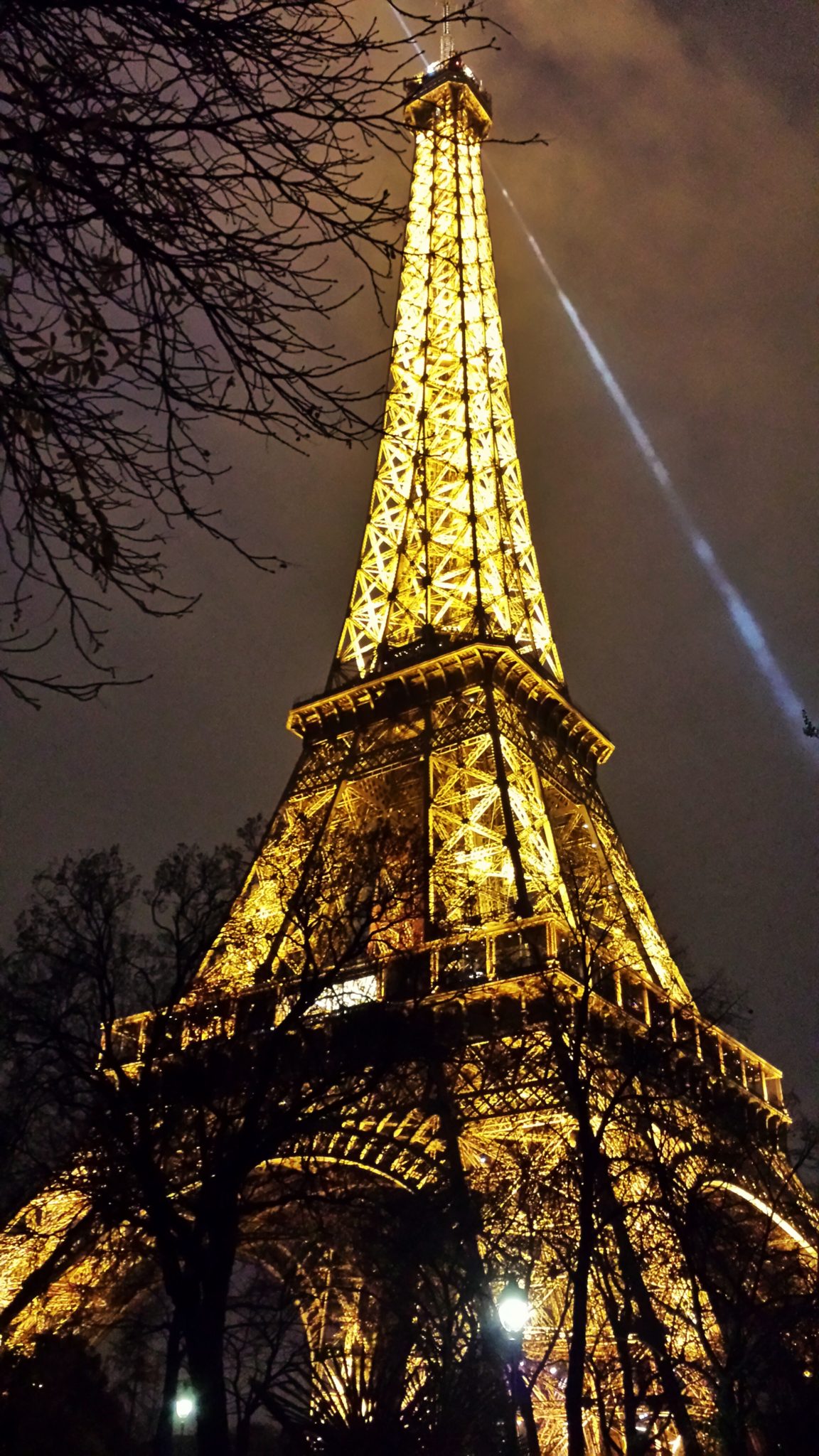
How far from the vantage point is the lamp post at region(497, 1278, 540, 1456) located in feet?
44.2

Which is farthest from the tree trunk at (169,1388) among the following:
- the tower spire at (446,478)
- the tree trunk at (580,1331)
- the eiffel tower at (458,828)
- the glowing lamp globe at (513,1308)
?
the tower spire at (446,478)

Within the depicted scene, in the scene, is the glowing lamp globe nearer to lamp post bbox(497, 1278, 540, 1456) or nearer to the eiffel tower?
lamp post bbox(497, 1278, 540, 1456)

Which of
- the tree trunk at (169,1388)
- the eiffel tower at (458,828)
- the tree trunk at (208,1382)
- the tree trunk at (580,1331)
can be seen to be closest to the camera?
the tree trunk at (208,1382)

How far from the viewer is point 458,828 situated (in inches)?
1097

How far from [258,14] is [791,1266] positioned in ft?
71.8

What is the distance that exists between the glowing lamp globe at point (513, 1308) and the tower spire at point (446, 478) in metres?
19.5

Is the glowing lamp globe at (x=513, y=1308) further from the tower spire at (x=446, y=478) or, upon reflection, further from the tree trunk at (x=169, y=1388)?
the tower spire at (x=446, y=478)

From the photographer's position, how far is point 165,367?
584cm

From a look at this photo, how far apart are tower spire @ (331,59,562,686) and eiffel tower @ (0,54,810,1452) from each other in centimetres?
10

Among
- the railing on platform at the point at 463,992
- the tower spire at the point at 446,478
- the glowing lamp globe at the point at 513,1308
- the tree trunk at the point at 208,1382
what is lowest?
the tree trunk at the point at 208,1382

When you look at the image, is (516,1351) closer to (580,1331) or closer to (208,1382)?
(580,1331)

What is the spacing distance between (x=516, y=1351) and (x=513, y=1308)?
503mm

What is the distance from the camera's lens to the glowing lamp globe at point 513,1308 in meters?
14.9

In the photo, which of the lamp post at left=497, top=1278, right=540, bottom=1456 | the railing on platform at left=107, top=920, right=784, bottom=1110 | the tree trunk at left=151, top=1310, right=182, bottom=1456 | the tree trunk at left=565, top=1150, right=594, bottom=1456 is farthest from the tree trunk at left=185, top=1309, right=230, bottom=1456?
the lamp post at left=497, top=1278, right=540, bottom=1456
